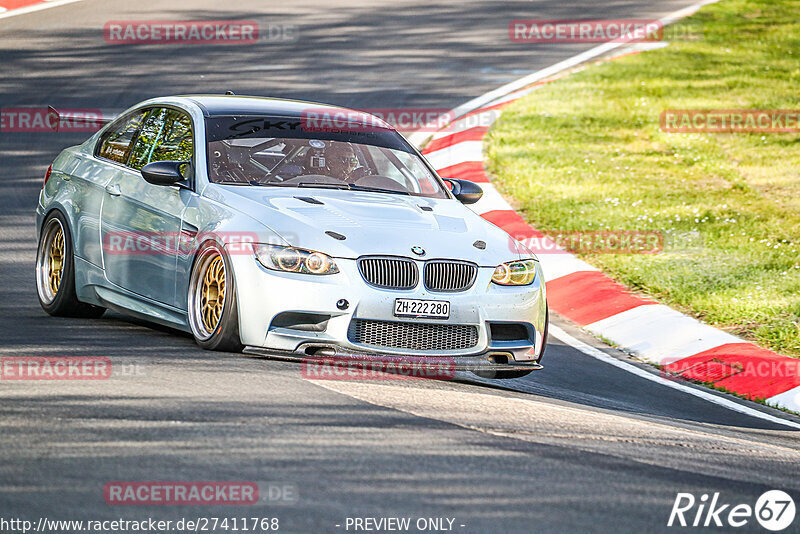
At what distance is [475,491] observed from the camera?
528cm

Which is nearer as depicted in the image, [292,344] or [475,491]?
[475,491]

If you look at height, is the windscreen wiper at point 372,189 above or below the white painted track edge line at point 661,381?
above

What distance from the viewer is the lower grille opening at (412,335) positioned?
7.32 m

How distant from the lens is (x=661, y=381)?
8969 millimetres

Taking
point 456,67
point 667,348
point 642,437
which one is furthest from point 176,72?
point 642,437

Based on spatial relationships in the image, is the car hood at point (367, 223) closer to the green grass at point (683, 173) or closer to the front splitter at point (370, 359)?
the front splitter at point (370, 359)

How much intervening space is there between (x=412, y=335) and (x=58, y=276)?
10.1 feet

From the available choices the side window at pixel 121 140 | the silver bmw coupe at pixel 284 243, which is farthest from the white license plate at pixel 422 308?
the side window at pixel 121 140

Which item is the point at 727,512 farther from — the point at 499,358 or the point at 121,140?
the point at 121,140

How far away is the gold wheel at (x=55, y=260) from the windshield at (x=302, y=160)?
5.15 feet

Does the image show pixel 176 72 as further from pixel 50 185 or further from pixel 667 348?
pixel 667 348

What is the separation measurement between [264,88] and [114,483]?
13.6m

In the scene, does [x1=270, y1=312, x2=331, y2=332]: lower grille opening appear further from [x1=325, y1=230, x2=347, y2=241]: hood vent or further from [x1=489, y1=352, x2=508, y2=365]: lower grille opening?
[x1=489, y1=352, x2=508, y2=365]: lower grille opening

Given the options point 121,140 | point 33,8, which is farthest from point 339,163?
point 33,8
